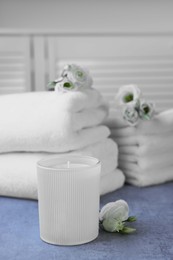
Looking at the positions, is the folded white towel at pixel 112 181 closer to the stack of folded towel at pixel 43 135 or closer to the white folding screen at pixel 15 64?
the stack of folded towel at pixel 43 135

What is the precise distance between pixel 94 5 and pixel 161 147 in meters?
1.01

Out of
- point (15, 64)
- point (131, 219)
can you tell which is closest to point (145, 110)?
point (131, 219)

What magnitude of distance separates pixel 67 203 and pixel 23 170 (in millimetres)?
371

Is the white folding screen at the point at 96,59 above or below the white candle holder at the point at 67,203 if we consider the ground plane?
above

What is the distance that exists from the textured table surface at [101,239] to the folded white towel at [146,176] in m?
0.17

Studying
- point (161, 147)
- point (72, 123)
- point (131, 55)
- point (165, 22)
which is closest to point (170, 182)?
point (161, 147)

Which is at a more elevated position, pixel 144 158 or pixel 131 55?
pixel 131 55

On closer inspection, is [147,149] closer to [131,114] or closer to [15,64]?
[131,114]

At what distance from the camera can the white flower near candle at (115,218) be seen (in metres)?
0.83

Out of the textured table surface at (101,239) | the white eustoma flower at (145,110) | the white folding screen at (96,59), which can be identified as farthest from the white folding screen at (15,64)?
the textured table surface at (101,239)

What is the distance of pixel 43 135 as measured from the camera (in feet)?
3.55

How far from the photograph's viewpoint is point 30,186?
1.08m

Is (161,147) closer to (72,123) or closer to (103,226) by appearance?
(72,123)

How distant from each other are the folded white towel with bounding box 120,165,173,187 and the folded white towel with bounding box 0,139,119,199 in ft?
0.32
